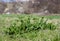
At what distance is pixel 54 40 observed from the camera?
3822 mm

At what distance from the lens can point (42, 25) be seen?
16.7 feet

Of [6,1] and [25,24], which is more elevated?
[25,24]

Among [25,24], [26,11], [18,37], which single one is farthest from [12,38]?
[26,11]

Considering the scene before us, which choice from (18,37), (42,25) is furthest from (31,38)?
(42,25)

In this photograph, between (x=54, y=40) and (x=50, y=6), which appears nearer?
(x=54, y=40)

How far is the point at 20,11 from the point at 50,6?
2461 mm

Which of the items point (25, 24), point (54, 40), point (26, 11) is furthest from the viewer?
point (26, 11)

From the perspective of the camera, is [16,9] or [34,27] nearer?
[34,27]

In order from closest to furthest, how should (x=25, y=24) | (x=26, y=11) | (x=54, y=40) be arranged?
(x=54, y=40) → (x=25, y=24) → (x=26, y=11)

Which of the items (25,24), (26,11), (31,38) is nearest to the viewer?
(31,38)

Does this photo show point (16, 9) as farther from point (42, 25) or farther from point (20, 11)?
point (42, 25)

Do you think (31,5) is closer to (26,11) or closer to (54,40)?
(26,11)

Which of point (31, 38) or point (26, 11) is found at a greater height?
point (31, 38)

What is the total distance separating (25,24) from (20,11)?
33.0 feet
